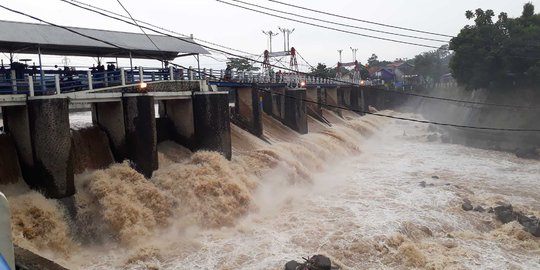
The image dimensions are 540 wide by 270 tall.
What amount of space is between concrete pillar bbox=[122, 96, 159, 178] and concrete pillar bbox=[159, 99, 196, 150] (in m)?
3.05

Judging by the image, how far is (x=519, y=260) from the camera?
11.3 m

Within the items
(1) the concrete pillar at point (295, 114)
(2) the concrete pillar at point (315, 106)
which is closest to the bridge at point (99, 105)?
(1) the concrete pillar at point (295, 114)

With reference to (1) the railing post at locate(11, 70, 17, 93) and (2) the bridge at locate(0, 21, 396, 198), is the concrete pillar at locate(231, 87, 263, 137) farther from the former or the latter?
(1) the railing post at locate(11, 70, 17, 93)

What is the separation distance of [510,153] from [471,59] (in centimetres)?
1079

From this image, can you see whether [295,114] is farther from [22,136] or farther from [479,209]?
[22,136]

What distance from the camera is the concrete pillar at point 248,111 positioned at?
23.3 metres

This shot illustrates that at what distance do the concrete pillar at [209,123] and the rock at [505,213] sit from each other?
10.2 m

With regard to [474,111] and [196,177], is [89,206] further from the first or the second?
[474,111]

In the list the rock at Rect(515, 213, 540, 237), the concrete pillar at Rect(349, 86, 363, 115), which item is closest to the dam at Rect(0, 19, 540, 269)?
the rock at Rect(515, 213, 540, 237)

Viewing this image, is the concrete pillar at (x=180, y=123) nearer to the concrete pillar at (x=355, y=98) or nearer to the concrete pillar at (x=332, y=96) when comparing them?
the concrete pillar at (x=332, y=96)

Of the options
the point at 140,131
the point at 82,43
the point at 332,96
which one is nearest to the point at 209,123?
the point at 140,131

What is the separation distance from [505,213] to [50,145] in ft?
48.2

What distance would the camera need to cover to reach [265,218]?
46.8 feet

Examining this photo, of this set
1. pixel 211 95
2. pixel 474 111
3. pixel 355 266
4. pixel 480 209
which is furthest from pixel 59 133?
pixel 474 111
